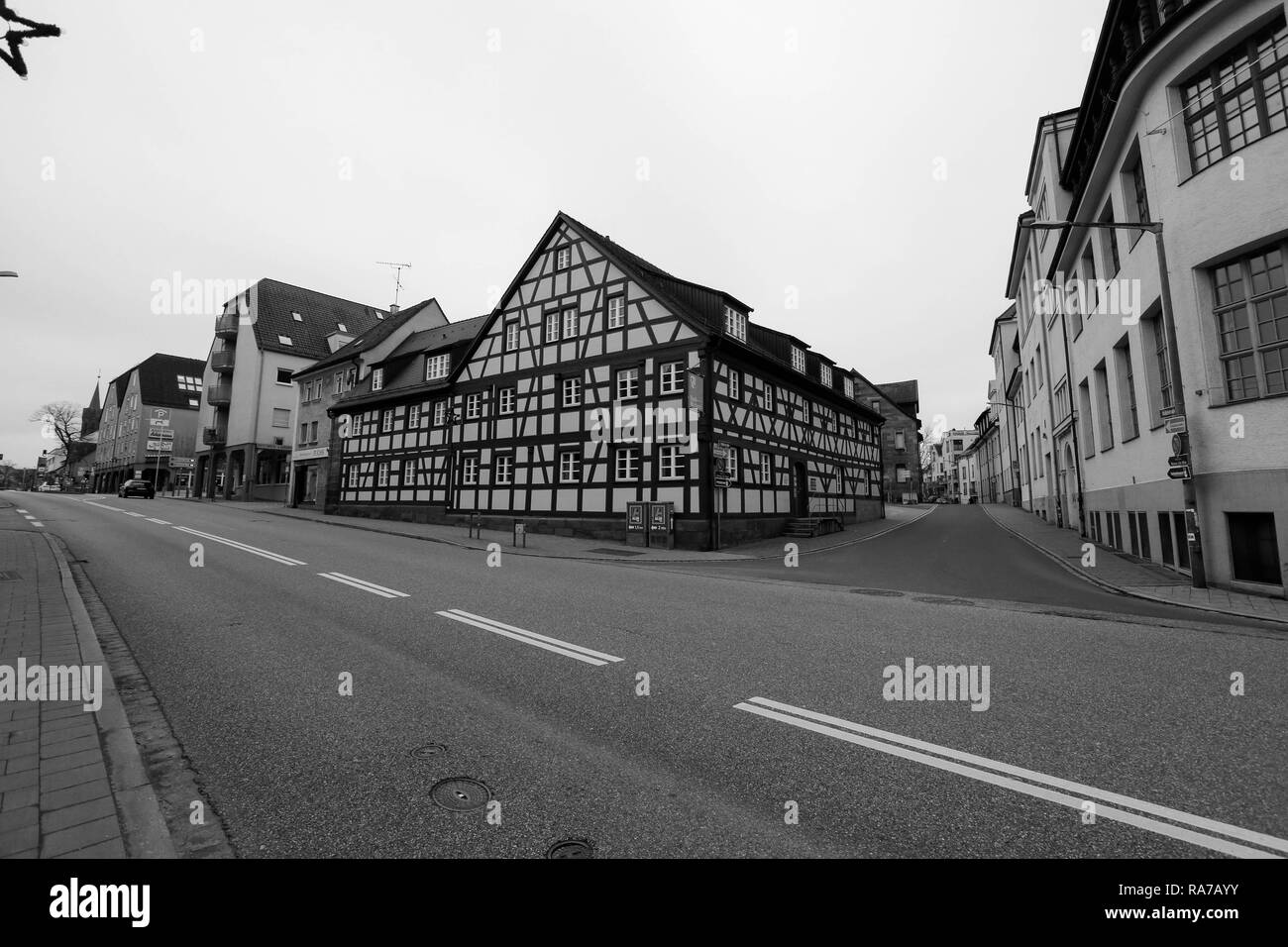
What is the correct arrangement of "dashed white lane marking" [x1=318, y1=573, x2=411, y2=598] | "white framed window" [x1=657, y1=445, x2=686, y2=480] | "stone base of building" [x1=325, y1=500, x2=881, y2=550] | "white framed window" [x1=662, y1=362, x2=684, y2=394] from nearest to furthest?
"dashed white lane marking" [x1=318, y1=573, x2=411, y2=598]
"stone base of building" [x1=325, y1=500, x2=881, y2=550]
"white framed window" [x1=657, y1=445, x2=686, y2=480]
"white framed window" [x1=662, y1=362, x2=684, y2=394]

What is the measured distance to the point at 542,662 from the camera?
5.62 metres

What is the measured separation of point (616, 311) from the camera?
2317 cm

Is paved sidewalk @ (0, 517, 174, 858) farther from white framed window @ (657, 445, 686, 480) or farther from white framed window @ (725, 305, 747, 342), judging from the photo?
white framed window @ (725, 305, 747, 342)

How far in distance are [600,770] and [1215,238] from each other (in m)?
14.5

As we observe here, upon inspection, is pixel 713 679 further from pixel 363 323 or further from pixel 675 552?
pixel 363 323

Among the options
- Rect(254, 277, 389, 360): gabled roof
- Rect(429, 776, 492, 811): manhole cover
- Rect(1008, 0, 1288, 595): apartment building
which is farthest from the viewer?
Rect(254, 277, 389, 360): gabled roof

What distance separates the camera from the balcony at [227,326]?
1948 inches

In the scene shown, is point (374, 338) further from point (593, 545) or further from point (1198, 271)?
point (1198, 271)

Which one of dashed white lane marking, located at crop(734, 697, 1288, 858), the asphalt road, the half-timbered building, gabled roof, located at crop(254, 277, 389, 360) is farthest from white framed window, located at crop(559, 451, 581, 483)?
gabled roof, located at crop(254, 277, 389, 360)

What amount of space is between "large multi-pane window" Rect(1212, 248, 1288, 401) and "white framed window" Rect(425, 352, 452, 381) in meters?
28.0

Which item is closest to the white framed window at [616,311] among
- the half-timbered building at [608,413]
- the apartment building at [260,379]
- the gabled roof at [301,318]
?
the half-timbered building at [608,413]

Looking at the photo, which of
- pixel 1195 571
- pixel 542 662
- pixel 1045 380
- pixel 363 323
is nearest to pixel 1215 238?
pixel 1195 571

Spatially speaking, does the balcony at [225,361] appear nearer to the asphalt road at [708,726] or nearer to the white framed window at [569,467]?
the white framed window at [569,467]

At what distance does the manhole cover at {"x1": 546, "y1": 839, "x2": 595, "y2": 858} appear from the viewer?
2529 millimetres
